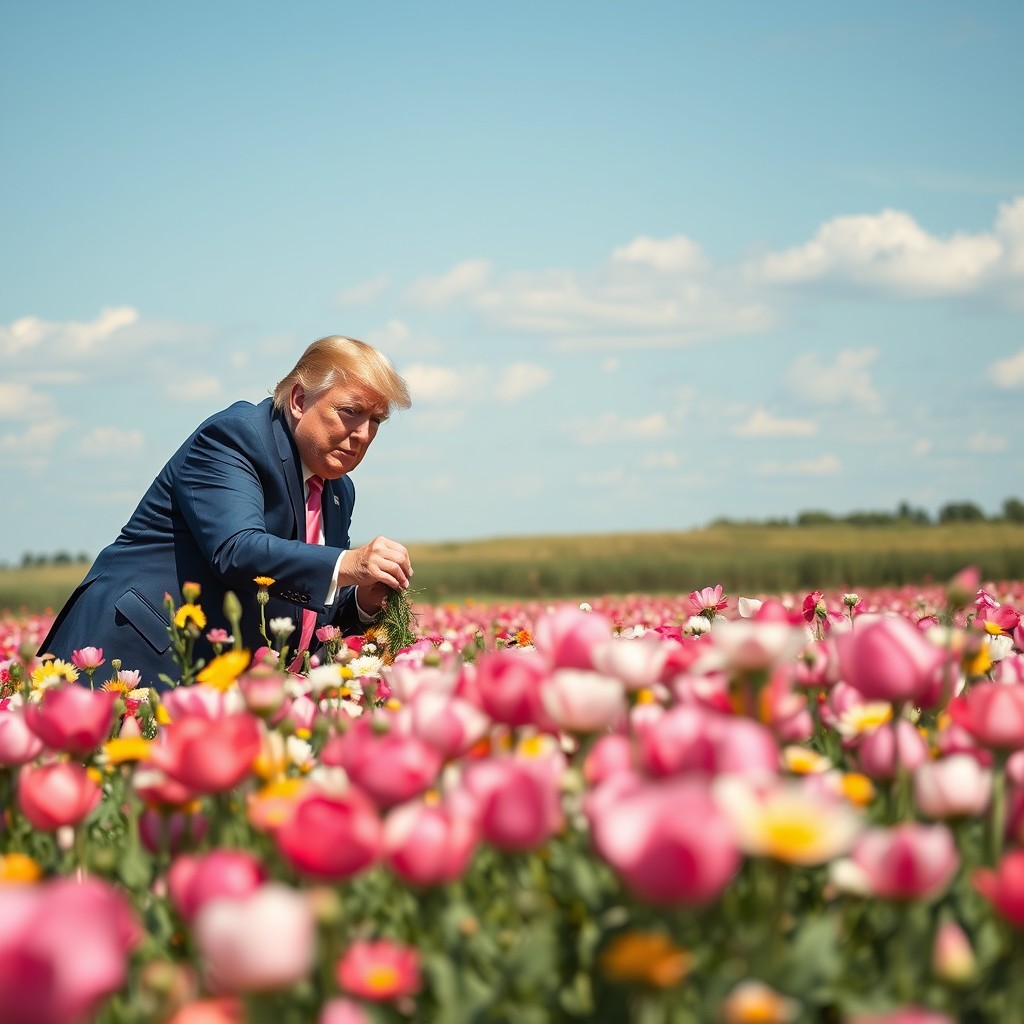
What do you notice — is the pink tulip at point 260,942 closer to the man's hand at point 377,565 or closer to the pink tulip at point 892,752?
the pink tulip at point 892,752

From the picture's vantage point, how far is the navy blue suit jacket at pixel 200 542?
4844 millimetres

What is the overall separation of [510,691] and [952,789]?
1.96 feet

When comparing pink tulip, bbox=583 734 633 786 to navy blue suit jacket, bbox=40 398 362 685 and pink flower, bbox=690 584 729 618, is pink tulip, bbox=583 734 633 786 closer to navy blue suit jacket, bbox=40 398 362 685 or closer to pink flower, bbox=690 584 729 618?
pink flower, bbox=690 584 729 618

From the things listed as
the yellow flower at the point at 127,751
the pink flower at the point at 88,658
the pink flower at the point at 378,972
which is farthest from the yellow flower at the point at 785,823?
the pink flower at the point at 88,658

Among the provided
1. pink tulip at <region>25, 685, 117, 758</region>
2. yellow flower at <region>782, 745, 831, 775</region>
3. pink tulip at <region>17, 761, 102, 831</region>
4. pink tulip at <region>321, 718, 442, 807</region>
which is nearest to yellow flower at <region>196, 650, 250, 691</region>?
pink tulip at <region>25, 685, 117, 758</region>

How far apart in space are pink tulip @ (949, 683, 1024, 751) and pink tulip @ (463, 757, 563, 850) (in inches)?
25.2

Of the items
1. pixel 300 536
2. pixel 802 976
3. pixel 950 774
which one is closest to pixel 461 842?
pixel 802 976

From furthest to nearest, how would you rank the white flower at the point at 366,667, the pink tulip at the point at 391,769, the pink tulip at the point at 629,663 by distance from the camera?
1. the white flower at the point at 366,667
2. the pink tulip at the point at 629,663
3. the pink tulip at the point at 391,769

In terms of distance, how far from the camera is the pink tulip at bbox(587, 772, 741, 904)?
48.0 inches

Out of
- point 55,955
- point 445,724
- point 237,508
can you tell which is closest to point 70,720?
point 445,724

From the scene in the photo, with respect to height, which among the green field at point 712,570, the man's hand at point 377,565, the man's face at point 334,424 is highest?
the man's face at point 334,424

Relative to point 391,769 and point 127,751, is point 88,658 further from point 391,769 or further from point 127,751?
point 391,769

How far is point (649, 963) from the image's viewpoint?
1247mm

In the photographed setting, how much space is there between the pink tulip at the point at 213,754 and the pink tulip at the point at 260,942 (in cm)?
45
